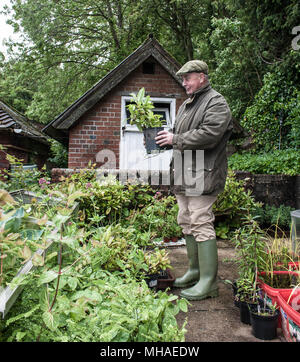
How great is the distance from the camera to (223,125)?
2699mm

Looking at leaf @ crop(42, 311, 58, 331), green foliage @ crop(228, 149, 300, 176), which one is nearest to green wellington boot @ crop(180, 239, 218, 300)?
leaf @ crop(42, 311, 58, 331)

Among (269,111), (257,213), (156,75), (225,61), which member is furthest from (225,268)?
(225,61)

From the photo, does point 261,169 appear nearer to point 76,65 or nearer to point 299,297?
point 299,297

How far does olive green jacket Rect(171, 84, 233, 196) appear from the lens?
2.69m

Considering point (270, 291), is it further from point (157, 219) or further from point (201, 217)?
point (157, 219)

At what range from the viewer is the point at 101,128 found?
7.63m

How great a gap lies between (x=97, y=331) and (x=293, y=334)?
3.70 feet

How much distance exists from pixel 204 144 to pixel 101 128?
5.27 meters

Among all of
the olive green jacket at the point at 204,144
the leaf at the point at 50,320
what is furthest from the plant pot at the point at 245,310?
the leaf at the point at 50,320

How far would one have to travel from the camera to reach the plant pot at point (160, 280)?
2.73 metres

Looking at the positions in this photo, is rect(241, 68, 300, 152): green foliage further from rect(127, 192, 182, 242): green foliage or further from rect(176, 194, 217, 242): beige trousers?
rect(176, 194, 217, 242): beige trousers

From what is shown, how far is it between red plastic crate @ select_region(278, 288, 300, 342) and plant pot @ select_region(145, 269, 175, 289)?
1031 millimetres
